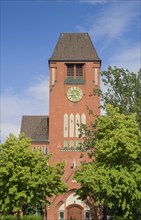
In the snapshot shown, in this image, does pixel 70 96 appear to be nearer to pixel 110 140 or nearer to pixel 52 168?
pixel 52 168

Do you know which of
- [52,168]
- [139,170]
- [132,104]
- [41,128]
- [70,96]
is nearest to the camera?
[139,170]

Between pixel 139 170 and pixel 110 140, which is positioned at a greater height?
pixel 110 140

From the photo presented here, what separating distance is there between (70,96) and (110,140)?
23.4 metres

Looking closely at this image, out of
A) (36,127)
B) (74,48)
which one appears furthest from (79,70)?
(36,127)

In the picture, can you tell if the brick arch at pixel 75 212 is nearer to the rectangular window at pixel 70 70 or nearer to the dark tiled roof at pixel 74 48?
the rectangular window at pixel 70 70

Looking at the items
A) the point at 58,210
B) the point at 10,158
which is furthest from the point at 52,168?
the point at 58,210

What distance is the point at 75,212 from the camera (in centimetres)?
4819

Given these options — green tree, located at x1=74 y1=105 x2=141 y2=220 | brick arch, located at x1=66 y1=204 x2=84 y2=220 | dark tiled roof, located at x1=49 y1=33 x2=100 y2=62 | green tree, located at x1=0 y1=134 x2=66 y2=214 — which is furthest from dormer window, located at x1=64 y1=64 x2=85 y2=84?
green tree, located at x1=74 y1=105 x2=141 y2=220

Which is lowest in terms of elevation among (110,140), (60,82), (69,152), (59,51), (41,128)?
A: (110,140)

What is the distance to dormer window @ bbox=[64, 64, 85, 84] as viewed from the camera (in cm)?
5272

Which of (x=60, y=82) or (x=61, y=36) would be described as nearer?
(x=60, y=82)

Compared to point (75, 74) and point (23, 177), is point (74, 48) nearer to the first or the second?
point (75, 74)

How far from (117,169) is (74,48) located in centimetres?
2852

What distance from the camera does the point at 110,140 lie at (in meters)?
29.1
